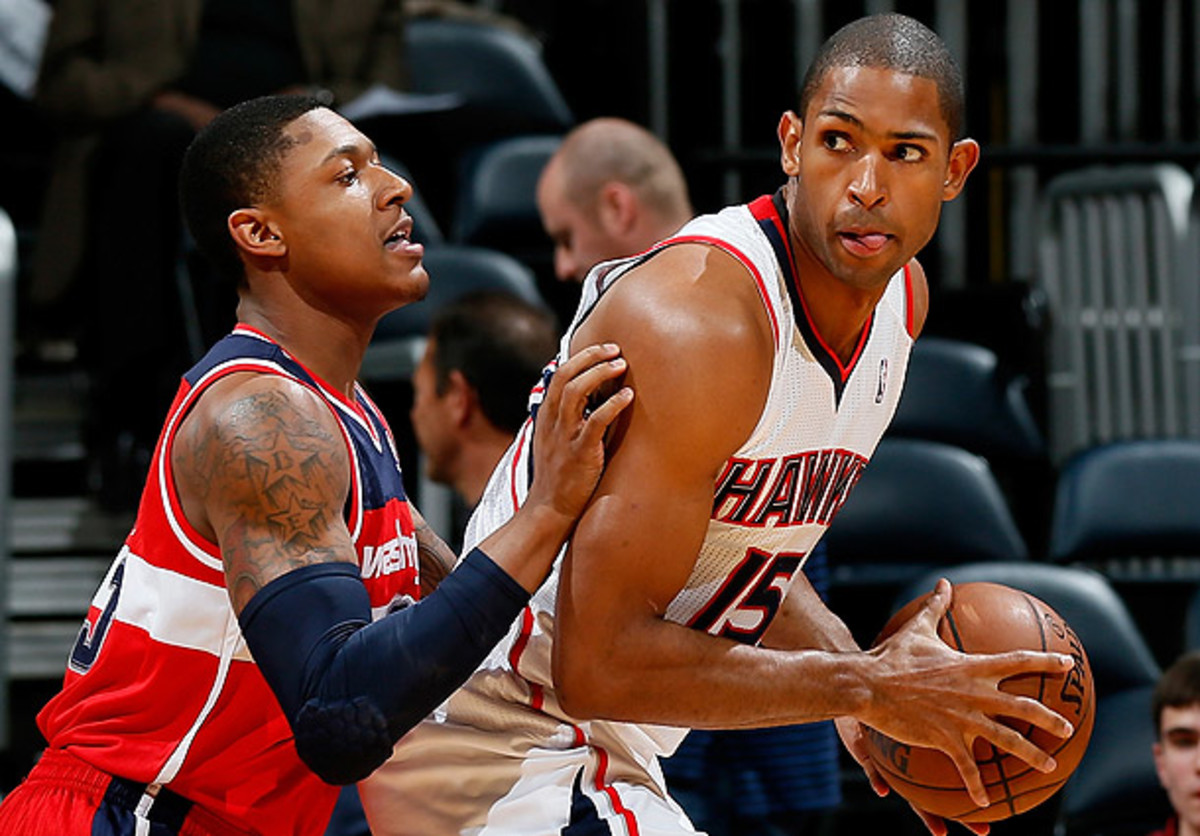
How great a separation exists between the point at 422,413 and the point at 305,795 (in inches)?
63.5

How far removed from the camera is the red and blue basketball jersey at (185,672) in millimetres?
2490

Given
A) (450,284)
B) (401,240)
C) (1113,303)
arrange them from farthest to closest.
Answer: (1113,303) < (450,284) < (401,240)

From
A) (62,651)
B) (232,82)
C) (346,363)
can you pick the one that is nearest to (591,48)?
(232,82)

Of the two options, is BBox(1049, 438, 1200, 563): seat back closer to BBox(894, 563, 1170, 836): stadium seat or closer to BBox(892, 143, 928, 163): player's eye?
BBox(894, 563, 1170, 836): stadium seat

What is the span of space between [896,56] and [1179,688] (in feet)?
6.55

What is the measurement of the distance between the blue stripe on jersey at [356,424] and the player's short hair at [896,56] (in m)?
0.78

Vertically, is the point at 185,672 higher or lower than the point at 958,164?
lower

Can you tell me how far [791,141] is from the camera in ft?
8.72

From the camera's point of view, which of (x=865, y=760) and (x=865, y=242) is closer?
(x=865, y=242)

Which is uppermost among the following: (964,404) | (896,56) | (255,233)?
(896,56)

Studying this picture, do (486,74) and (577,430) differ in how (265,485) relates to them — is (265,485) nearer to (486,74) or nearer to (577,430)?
(577,430)

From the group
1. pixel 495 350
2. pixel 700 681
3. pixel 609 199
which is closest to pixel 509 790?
pixel 700 681

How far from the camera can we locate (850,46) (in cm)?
257

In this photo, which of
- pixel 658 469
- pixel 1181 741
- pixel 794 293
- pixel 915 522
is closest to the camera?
pixel 658 469
